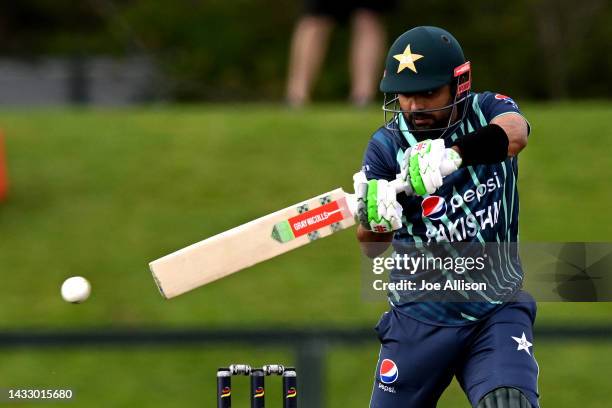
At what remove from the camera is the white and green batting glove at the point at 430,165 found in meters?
4.45

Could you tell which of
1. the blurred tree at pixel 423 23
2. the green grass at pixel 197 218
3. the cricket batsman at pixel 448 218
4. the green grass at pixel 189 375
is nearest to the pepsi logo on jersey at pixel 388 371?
the cricket batsman at pixel 448 218

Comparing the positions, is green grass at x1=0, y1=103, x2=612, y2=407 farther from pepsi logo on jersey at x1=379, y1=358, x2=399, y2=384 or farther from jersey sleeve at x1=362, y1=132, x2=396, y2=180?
jersey sleeve at x1=362, y1=132, x2=396, y2=180

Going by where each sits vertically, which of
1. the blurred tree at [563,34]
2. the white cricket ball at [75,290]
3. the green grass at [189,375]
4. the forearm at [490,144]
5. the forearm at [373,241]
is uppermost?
the blurred tree at [563,34]

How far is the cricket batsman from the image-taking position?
4621mm

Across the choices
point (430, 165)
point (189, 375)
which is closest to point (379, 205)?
point (430, 165)

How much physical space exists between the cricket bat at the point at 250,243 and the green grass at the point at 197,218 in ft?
6.86

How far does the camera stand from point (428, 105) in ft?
15.5

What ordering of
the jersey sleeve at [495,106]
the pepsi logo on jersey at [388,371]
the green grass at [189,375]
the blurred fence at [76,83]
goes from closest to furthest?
1. the jersey sleeve at [495,106]
2. the pepsi logo on jersey at [388,371]
3. the green grass at [189,375]
4. the blurred fence at [76,83]

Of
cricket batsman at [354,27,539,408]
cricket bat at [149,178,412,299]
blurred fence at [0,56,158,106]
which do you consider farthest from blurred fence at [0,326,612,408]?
blurred fence at [0,56,158,106]

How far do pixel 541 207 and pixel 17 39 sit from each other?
40.9 ft

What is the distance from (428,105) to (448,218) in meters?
0.39

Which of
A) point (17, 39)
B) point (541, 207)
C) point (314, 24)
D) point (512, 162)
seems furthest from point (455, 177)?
point (17, 39)

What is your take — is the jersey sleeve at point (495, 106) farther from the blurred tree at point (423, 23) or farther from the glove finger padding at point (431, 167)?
the blurred tree at point (423, 23)

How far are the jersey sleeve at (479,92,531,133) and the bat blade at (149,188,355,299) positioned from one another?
0.56 m
